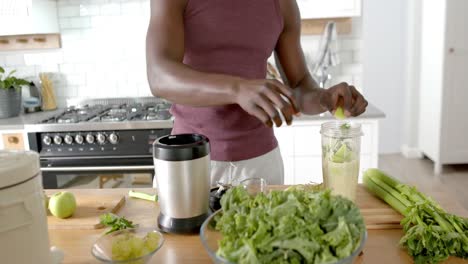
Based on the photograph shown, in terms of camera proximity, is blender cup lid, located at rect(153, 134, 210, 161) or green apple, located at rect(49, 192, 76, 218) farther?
green apple, located at rect(49, 192, 76, 218)

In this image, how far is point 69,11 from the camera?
106 inches

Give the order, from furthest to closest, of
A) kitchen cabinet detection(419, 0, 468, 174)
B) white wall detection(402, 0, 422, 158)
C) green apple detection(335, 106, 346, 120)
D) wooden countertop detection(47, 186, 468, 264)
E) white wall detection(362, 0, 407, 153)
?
white wall detection(362, 0, 407, 153) → white wall detection(402, 0, 422, 158) → kitchen cabinet detection(419, 0, 468, 174) → green apple detection(335, 106, 346, 120) → wooden countertop detection(47, 186, 468, 264)

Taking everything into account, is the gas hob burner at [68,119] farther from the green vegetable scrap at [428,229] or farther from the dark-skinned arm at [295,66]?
the green vegetable scrap at [428,229]

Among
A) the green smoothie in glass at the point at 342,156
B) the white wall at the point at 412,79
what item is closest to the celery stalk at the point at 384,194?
the green smoothie in glass at the point at 342,156

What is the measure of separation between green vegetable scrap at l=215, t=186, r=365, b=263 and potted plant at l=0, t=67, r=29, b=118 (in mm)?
2308

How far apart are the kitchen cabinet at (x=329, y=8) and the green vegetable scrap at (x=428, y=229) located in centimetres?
164

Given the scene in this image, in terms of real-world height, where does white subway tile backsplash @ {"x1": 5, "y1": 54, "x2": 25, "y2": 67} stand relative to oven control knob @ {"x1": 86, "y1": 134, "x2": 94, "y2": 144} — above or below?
above

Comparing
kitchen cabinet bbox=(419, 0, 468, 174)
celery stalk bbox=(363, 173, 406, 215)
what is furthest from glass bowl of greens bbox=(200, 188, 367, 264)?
kitchen cabinet bbox=(419, 0, 468, 174)

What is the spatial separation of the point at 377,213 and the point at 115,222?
1.98 feet

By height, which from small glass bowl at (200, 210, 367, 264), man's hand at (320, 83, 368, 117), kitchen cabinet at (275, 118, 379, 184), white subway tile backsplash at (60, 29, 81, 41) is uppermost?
white subway tile backsplash at (60, 29, 81, 41)

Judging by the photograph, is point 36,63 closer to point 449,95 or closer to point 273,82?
point 273,82

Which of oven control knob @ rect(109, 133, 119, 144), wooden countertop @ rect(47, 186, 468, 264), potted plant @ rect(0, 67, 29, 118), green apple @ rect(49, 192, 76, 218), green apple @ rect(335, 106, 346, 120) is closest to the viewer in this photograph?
wooden countertop @ rect(47, 186, 468, 264)

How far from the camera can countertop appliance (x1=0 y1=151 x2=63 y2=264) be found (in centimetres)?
68

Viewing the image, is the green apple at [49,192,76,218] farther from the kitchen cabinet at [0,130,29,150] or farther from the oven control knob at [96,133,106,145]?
the kitchen cabinet at [0,130,29,150]
